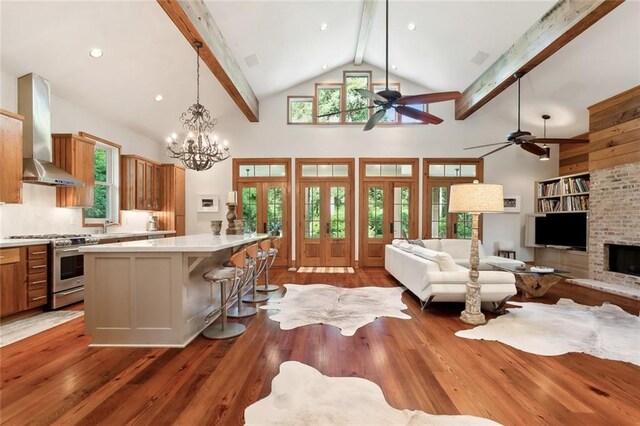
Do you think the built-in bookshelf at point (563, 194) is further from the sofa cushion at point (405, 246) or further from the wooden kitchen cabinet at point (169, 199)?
the wooden kitchen cabinet at point (169, 199)

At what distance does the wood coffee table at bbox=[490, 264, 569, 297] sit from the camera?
4.39 m

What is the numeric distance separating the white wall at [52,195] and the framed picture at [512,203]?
8421 millimetres

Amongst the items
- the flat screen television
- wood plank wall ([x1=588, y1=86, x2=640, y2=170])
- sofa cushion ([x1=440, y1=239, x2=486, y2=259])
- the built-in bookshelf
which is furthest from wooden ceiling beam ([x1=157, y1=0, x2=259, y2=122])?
the flat screen television

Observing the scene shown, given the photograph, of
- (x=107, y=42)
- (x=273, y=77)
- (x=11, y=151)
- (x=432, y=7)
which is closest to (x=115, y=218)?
(x=11, y=151)

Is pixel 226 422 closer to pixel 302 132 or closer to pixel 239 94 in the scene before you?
pixel 239 94

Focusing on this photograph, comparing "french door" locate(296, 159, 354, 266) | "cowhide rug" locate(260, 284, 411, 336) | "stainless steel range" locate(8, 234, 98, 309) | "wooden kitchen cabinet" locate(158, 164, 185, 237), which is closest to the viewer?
"cowhide rug" locate(260, 284, 411, 336)

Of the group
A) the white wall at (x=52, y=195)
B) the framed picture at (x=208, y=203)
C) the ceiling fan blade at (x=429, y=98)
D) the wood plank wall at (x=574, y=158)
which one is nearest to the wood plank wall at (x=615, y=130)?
the wood plank wall at (x=574, y=158)

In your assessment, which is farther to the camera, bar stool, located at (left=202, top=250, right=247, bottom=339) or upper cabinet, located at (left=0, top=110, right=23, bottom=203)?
upper cabinet, located at (left=0, top=110, right=23, bottom=203)

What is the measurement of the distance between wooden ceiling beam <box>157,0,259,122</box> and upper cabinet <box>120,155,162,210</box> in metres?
2.41

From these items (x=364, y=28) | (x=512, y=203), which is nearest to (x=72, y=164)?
(x=364, y=28)

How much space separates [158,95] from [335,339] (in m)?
5.25

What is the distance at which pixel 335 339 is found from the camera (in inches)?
115

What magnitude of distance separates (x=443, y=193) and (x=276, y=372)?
6.24 metres

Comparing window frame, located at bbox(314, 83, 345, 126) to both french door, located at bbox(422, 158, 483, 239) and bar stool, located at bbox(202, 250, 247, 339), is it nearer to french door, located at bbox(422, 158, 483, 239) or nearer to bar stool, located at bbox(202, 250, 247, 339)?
french door, located at bbox(422, 158, 483, 239)
